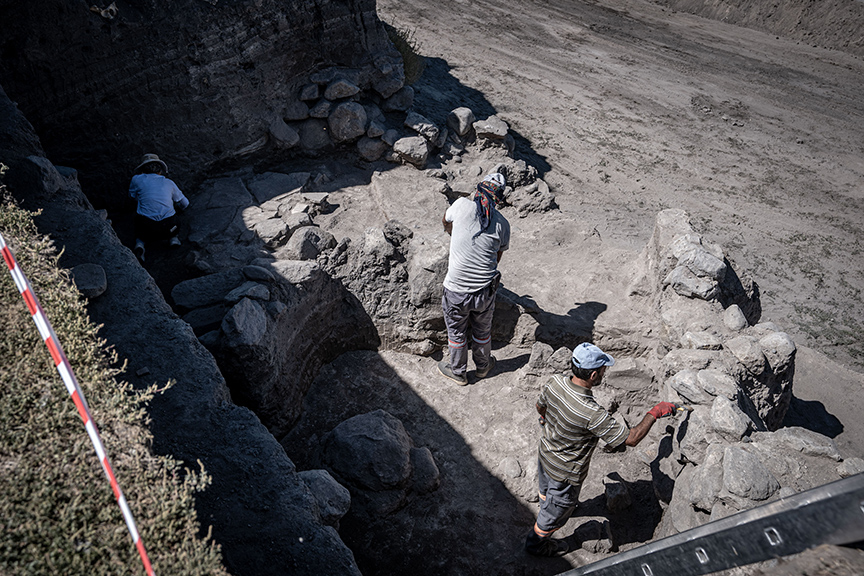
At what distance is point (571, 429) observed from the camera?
11.9 ft

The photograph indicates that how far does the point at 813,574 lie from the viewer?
176 cm

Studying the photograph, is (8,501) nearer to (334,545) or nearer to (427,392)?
(334,545)

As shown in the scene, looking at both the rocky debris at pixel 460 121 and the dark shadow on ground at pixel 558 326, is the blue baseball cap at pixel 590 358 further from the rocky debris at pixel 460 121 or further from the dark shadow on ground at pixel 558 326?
the rocky debris at pixel 460 121

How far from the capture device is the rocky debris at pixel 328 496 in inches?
140

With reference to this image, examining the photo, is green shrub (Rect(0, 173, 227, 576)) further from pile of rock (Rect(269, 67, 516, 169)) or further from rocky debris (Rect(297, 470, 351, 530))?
pile of rock (Rect(269, 67, 516, 169))

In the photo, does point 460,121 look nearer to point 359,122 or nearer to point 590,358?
point 359,122

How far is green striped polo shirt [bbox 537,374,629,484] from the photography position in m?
3.54

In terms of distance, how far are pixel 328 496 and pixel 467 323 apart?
7.47 ft

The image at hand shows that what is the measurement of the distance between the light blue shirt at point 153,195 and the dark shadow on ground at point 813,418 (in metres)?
7.11

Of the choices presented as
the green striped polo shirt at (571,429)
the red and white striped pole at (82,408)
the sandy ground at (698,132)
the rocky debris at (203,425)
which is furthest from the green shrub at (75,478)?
the sandy ground at (698,132)

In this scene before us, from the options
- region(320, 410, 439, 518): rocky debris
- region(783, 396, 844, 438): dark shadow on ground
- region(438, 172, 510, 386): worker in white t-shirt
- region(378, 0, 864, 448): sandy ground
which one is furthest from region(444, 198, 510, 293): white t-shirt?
region(783, 396, 844, 438): dark shadow on ground

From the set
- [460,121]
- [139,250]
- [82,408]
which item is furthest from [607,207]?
[82,408]

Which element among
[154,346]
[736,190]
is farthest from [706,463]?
[736,190]

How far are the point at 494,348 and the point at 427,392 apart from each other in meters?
1.01
